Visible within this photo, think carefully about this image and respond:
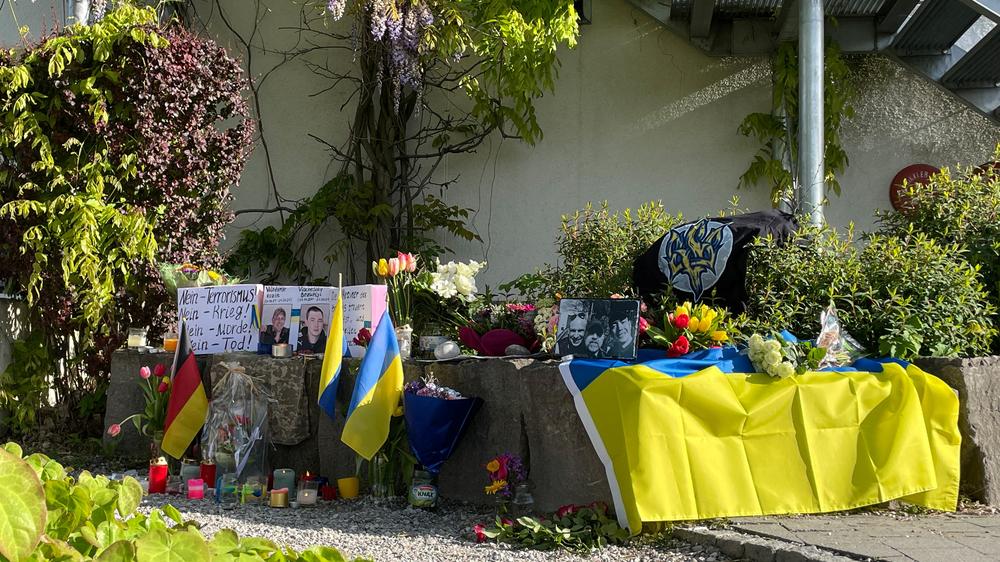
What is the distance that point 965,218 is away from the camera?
5500 millimetres

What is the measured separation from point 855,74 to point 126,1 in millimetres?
5632

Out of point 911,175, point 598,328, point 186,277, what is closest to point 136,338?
point 186,277

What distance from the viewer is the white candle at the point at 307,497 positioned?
529cm

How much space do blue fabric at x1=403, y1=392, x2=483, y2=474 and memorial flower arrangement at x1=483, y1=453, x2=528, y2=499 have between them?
0.31 m

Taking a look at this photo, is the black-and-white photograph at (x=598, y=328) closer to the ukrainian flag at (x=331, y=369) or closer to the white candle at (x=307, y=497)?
the ukrainian flag at (x=331, y=369)

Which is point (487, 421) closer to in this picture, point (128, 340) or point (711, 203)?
point (128, 340)

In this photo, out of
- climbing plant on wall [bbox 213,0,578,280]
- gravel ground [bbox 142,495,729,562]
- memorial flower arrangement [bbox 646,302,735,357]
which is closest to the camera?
gravel ground [bbox 142,495,729,562]

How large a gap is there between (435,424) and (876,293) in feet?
7.55

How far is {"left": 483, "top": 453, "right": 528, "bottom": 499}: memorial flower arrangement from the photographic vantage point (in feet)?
15.7

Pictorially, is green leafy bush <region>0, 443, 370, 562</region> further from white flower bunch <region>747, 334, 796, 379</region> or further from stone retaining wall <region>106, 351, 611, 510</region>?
white flower bunch <region>747, 334, 796, 379</region>

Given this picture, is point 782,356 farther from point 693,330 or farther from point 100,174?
point 100,174

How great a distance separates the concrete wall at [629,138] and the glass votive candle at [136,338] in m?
2.48

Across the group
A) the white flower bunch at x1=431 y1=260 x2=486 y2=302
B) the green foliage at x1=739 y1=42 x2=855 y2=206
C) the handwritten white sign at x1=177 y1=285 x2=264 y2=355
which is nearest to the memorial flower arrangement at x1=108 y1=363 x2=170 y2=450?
the handwritten white sign at x1=177 y1=285 x2=264 y2=355

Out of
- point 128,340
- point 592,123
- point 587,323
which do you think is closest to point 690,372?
point 587,323
